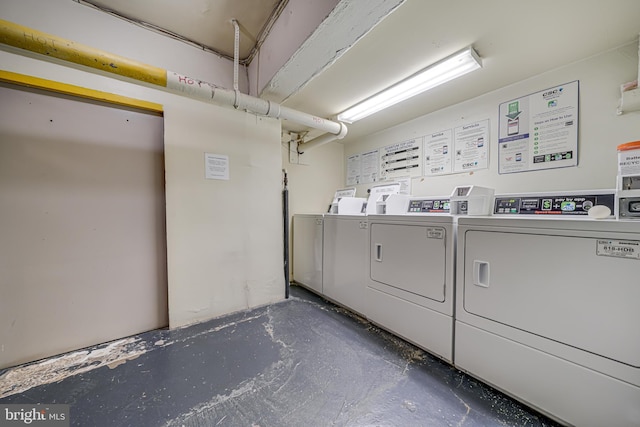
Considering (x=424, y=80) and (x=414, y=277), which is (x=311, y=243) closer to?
(x=414, y=277)

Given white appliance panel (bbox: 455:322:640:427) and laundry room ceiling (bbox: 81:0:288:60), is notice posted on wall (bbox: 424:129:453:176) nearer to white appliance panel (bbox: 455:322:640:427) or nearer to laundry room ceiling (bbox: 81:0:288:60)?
white appliance panel (bbox: 455:322:640:427)

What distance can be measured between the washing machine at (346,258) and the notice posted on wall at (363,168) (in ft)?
2.04

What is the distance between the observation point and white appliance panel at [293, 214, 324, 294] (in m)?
2.59

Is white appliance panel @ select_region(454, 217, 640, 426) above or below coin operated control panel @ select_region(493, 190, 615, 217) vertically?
below

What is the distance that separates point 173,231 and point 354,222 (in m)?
1.63

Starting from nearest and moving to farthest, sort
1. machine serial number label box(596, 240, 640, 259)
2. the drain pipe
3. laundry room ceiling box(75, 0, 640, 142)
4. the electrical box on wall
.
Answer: machine serial number label box(596, 240, 640, 259), laundry room ceiling box(75, 0, 640, 142), the drain pipe, the electrical box on wall

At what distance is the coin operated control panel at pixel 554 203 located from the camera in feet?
4.32

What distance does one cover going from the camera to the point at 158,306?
6.23 ft

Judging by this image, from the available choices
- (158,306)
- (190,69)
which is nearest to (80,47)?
(190,69)

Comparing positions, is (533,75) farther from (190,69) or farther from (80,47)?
(80,47)

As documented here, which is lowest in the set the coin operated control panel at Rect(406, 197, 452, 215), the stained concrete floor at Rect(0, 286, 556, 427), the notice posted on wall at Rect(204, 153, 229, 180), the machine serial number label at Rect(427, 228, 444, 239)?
the stained concrete floor at Rect(0, 286, 556, 427)

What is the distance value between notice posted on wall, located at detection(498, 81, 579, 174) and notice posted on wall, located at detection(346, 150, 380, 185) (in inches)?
54.0

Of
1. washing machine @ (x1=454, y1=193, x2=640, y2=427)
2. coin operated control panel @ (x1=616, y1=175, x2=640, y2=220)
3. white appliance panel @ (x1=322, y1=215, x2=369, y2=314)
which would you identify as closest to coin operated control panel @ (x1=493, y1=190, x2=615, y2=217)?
washing machine @ (x1=454, y1=193, x2=640, y2=427)
